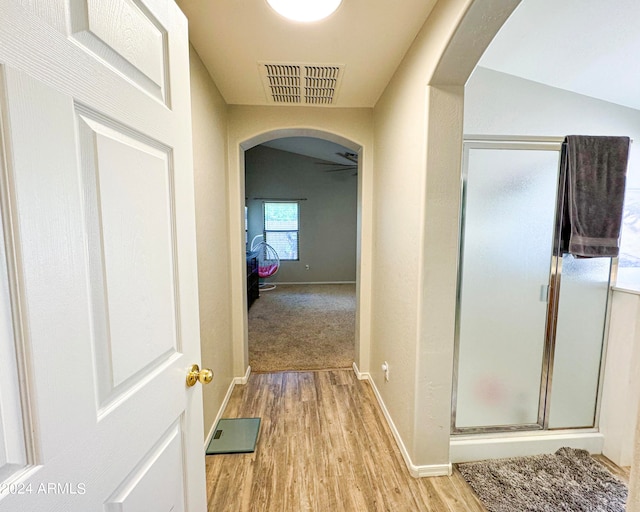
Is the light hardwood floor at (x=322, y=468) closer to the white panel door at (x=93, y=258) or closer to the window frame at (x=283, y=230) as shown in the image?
the white panel door at (x=93, y=258)

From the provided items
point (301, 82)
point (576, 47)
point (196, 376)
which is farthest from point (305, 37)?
point (196, 376)

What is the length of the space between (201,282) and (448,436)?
5.36 feet

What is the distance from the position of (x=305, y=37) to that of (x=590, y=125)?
1966 mm

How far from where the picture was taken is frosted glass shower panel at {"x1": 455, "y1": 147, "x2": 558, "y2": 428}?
5.60 feet

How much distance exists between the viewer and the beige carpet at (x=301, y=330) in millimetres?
3039

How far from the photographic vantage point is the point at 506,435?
1.81 meters

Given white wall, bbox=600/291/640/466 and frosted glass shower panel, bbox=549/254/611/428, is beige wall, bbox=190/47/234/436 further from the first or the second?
white wall, bbox=600/291/640/466

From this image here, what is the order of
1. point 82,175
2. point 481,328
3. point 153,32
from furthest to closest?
point 481,328 → point 153,32 → point 82,175

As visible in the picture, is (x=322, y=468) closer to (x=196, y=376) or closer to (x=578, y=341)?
(x=196, y=376)

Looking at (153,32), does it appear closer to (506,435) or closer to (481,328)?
(481,328)

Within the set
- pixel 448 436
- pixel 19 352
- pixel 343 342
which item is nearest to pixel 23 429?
pixel 19 352

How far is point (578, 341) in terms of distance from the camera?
A: 72.1 inches

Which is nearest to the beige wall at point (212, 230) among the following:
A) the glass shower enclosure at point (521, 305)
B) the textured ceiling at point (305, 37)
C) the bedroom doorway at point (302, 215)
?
the textured ceiling at point (305, 37)

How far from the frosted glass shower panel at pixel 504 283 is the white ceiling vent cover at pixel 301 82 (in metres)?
1.05
